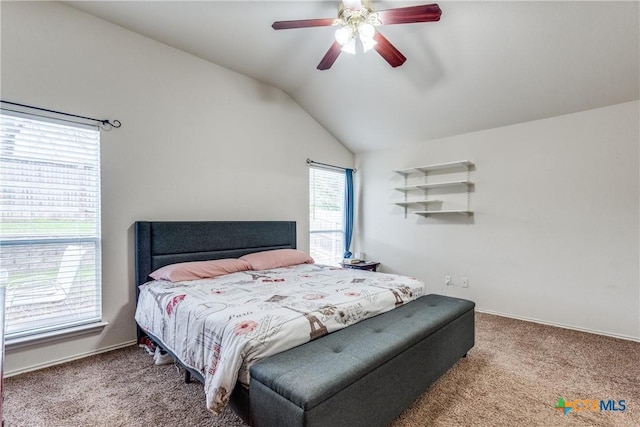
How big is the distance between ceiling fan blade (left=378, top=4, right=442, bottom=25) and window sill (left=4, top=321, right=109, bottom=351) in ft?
10.9

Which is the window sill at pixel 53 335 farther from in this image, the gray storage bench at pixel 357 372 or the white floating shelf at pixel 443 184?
the white floating shelf at pixel 443 184

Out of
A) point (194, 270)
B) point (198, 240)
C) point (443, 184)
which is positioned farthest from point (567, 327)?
point (198, 240)

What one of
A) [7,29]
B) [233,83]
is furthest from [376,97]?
[7,29]

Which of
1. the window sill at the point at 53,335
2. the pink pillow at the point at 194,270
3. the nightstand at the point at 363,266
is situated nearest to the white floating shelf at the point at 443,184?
the nightstand at the point at 363,266

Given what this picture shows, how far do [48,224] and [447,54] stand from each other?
3806 millimetres

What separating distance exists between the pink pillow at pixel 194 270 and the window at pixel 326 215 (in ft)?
5.73

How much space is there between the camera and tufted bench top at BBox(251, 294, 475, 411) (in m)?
1.32

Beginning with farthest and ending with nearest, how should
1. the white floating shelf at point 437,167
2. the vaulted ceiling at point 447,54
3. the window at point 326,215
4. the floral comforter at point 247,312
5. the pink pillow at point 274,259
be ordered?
the window at point 326,215, the white floating shelf at point 437,167, the pink pillow at point 274,259, the vaulted ceiling at point 447,54, the floral comforter at point 247,312

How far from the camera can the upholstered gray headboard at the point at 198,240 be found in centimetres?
288

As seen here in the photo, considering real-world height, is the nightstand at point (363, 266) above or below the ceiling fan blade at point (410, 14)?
below

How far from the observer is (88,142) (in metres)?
2.70

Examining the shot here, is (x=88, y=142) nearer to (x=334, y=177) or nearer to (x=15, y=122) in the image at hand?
(x=15, y=122)

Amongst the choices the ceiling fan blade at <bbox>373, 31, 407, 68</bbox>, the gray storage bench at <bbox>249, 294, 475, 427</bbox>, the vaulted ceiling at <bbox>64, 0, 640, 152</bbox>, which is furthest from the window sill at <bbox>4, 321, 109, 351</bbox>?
the ceiling fan blade at <bbox>373, 31, 407, 68</bbox>

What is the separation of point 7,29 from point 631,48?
4859mm
